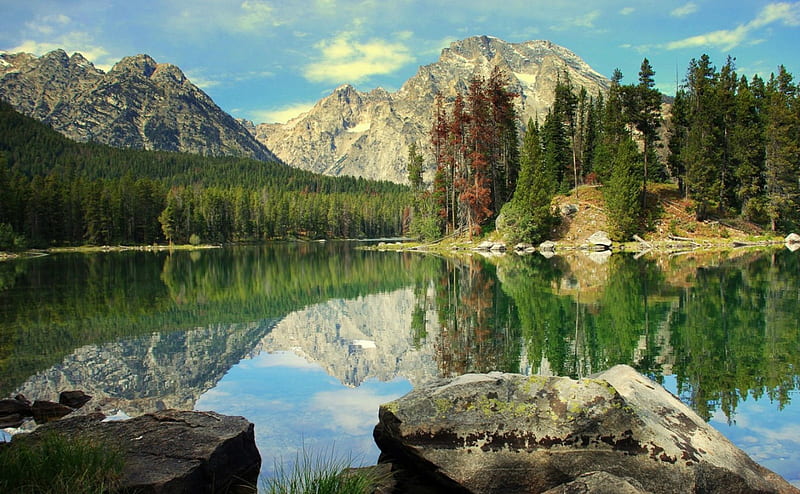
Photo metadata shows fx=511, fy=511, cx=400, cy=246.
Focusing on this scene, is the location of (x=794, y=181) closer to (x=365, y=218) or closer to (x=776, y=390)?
(x=776, y=390)

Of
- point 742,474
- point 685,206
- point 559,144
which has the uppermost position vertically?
point 559,144

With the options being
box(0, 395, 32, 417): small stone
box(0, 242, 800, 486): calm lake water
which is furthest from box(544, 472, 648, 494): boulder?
box(0, 395, 32, 417): small stone

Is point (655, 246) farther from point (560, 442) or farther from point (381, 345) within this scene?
point (560, 442)

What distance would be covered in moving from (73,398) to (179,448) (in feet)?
19.8

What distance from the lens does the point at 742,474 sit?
5562mm

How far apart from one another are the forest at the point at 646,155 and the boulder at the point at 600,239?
147cm

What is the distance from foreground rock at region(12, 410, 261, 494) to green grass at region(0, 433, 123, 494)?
205mm

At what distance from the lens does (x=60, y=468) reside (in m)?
5.04

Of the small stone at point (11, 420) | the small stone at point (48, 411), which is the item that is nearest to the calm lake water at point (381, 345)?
the small stone at point (48, 411)

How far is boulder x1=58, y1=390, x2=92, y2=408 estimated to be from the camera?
1024 centimetres

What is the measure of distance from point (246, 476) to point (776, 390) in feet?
32.0

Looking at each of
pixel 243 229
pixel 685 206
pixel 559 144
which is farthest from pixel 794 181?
pixel 243 229

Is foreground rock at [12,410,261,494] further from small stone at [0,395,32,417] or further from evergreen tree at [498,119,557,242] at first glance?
evergreen tree at [498,119,557,242]

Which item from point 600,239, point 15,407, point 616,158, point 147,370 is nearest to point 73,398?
point 15,407
